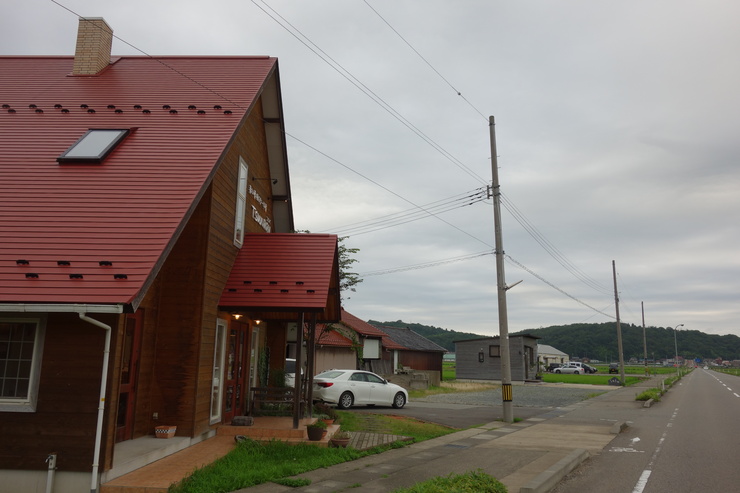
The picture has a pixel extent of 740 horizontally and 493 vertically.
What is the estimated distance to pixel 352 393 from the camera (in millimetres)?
19594

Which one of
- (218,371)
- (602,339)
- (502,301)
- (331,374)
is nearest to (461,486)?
(218,371)

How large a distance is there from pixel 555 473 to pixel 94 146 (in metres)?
10.4

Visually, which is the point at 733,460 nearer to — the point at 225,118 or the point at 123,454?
the point at 123,454

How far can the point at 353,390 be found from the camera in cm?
1964

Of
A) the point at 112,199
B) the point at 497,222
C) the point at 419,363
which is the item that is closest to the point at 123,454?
the point at 112,199

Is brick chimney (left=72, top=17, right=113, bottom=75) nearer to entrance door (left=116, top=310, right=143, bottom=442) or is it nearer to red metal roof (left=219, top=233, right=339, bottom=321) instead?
red metal roof (left=219, top=233, right=339, bottom=321)

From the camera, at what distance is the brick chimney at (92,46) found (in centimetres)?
1403

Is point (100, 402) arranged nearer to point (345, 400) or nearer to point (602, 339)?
point (345, 400)

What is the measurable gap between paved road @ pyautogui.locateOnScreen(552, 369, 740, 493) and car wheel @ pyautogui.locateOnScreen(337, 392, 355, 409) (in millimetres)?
9079

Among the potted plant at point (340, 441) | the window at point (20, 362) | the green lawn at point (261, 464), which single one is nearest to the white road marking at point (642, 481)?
the green lawn at point (261, 464)

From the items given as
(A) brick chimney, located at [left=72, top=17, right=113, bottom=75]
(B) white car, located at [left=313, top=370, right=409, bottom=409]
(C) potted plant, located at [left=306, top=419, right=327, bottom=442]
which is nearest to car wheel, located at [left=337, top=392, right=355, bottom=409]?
(B) white car, located at [left=313, top=370, right=409, bottom=409]

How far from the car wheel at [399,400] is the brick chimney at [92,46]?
49.1ft

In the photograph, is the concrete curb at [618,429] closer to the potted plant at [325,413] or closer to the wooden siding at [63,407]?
the potted plant at [325,413]

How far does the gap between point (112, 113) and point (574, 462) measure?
12.2m
